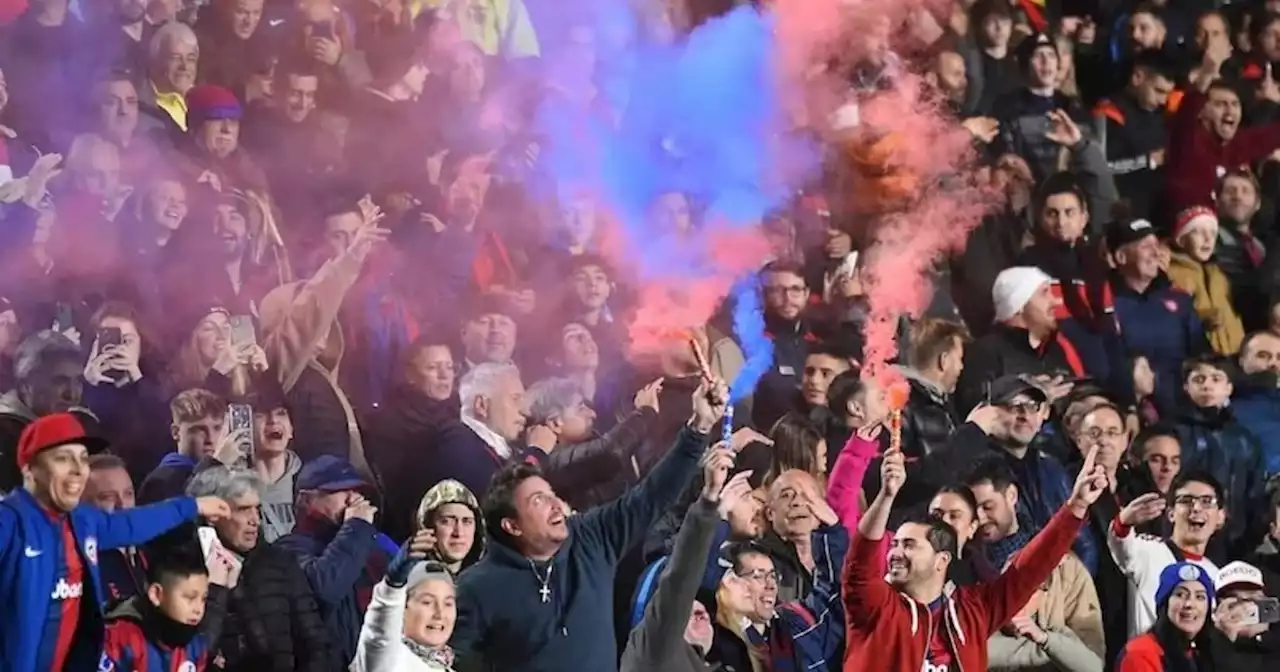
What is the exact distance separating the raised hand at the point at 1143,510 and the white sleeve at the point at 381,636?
1.84 m

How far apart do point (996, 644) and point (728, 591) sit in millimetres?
698

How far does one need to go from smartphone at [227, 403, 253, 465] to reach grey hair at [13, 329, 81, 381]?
331mm

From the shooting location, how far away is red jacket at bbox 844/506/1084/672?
3.57m

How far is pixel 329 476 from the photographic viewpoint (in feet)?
11.0

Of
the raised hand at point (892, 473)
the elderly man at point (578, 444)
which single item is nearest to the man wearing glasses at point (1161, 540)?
the raised hand at point (892, 473)

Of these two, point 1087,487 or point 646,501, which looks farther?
point 1087,487

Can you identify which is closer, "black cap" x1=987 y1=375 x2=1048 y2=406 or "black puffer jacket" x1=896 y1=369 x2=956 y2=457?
"black puffer jacket" x1=896 y1=369 x2=956 y2=457

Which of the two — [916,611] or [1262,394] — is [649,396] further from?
[1262,394]

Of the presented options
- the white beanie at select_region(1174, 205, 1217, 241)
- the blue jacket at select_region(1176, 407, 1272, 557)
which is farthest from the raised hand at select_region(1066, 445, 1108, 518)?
the white beanie at select_region(1174, 205, 1217, 241)

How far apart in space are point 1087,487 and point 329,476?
1.84 metres

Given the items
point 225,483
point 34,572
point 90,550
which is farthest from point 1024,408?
point 34,572

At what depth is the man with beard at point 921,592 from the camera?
11.7 feet

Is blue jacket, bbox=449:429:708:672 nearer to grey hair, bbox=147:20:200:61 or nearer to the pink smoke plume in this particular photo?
the pink smoke plume

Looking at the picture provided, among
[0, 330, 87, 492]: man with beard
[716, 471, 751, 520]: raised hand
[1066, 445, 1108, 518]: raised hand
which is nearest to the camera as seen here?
[0, 330, 87, 492]: man with beard
